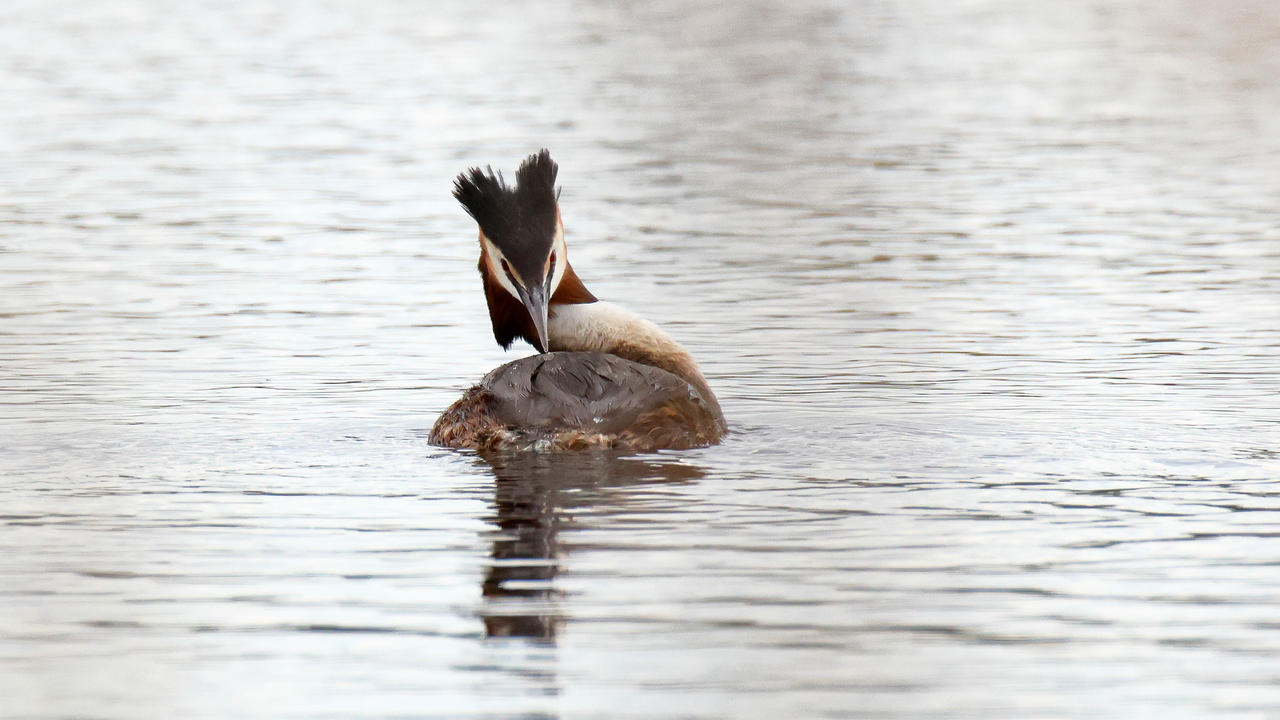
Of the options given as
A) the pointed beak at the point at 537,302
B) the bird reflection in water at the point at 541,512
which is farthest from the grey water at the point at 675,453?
the pointed beak at the point at 537,302

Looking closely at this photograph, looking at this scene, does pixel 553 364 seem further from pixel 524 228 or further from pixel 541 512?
pixel 541 512

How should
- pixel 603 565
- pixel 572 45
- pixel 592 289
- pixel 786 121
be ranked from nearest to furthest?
pixel 603 565
pixel 592 289
pixel 786 121
pixel 572 45

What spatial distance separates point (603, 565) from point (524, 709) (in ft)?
6.76

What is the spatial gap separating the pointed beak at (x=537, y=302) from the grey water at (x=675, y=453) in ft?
2.65

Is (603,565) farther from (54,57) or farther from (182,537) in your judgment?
(54,57)

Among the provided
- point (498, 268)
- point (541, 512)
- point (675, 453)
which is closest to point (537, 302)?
point (498, 268)

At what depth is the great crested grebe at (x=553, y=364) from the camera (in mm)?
11641

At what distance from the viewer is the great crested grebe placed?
11.6m

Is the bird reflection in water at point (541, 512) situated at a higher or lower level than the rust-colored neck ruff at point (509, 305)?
lower

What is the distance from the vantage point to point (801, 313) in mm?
17797

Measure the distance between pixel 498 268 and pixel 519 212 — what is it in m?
0.37

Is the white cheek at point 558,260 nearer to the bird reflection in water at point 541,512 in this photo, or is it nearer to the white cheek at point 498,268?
the white cheek at point 498,268

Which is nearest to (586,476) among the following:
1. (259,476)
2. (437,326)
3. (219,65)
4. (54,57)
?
(259,476)

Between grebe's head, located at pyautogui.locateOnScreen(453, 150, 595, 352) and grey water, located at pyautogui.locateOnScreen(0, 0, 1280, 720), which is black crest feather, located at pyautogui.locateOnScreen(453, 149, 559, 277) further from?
grey water, located at pyautogui.locateOnScreen(0, 0, 1280, 720)
